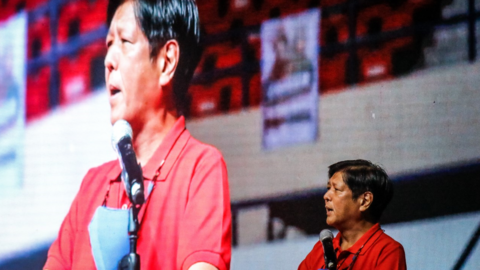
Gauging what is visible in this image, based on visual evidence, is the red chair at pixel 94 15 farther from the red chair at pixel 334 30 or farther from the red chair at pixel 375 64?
the red chair at pixel 375 64

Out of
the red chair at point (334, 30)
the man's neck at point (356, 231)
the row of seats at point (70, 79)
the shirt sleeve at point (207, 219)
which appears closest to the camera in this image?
the shirt sleeve at point (207, 219)

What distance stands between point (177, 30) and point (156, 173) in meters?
0.69

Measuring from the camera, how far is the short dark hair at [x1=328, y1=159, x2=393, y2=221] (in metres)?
2.80

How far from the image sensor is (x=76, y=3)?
3512mm

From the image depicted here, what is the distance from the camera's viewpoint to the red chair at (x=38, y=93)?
347 centimetres

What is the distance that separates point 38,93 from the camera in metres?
3.50

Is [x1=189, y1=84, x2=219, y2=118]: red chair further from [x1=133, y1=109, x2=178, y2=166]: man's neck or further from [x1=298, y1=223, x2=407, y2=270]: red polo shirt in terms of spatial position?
[x1=298, y1=223, x2=407, y2=270]: red polo shirt

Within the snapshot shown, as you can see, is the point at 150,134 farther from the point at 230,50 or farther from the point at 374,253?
the point at 374,253

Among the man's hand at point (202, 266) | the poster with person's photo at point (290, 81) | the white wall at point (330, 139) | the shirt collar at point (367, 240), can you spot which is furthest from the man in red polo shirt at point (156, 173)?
the shirt collar at point (367, 240)

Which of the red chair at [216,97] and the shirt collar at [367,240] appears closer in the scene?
the shirt collar at [367,240]

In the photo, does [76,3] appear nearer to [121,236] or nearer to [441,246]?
[121,236]

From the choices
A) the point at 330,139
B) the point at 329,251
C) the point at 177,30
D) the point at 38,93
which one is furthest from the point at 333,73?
the point at 38,93

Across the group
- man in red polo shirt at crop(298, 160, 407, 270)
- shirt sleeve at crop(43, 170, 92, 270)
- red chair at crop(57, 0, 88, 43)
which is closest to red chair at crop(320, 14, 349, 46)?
man in red polo shirt at crop(298, 160, 407, 270)

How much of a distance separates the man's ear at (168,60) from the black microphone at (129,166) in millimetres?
498
